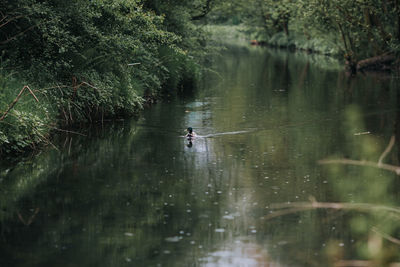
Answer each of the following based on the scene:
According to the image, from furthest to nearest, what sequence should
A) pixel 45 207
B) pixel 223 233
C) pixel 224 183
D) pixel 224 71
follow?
pixel 224 71
pixel 224 183
pixel 45 207
pixel 223 233

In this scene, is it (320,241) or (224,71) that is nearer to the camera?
(320,241)

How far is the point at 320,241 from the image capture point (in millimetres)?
9273

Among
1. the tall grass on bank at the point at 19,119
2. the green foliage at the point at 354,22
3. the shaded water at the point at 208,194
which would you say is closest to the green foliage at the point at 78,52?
the tall grass on bank at the point at 19,119

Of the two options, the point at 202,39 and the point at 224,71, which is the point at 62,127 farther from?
the point at 224,71

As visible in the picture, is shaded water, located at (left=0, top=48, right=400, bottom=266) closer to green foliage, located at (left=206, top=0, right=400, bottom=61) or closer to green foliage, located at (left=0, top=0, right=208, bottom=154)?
green foliage, located at (left=0, top=0, right=208, bottom=154)

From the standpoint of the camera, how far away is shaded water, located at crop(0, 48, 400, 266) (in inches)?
348

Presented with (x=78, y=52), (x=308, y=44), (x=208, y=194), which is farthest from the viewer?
(x=308, y=44)

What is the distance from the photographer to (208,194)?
38.9 ft

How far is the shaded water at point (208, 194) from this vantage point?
29.0ft

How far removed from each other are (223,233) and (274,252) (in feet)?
3.47

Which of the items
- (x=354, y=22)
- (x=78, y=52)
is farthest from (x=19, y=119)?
(x=354, y=22)

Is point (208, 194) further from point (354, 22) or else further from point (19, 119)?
point (354, 22)

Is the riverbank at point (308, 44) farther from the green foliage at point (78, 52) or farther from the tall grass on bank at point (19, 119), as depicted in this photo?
the tall grass on bank at point (19, 119)

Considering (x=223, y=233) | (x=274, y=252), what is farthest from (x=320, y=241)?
(x=223, y=233)
